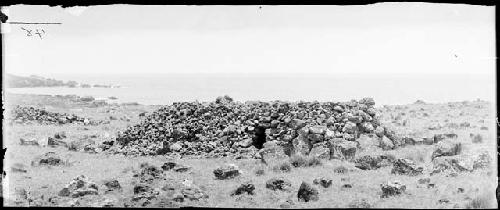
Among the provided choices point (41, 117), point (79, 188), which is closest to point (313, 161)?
point (79, 188)

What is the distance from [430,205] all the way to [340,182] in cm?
207

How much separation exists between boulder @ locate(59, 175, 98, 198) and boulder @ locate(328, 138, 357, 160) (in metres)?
5.69

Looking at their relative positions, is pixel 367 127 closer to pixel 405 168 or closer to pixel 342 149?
pixel 342 149

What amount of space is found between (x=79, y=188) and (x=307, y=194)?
13.3 feet

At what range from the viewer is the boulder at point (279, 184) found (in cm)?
997

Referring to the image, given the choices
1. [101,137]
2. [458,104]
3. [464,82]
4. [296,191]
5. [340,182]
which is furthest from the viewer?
[458,104]

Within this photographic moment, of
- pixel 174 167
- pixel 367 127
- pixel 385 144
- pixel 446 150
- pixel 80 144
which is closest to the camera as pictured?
pixel 174 167

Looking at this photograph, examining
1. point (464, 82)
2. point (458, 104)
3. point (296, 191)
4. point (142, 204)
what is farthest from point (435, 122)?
point (142, 204)

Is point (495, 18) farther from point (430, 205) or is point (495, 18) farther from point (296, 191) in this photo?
point (296, 191)

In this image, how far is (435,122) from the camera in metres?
19.7

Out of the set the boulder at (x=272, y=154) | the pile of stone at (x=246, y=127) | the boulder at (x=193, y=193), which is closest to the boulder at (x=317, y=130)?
the pile of stone at (x=246, y=127)

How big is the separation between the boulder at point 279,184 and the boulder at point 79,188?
3.15 metres

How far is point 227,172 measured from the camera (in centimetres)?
1109

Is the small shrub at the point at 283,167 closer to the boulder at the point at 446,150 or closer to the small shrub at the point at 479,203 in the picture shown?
the boulder at the point at 446,150
